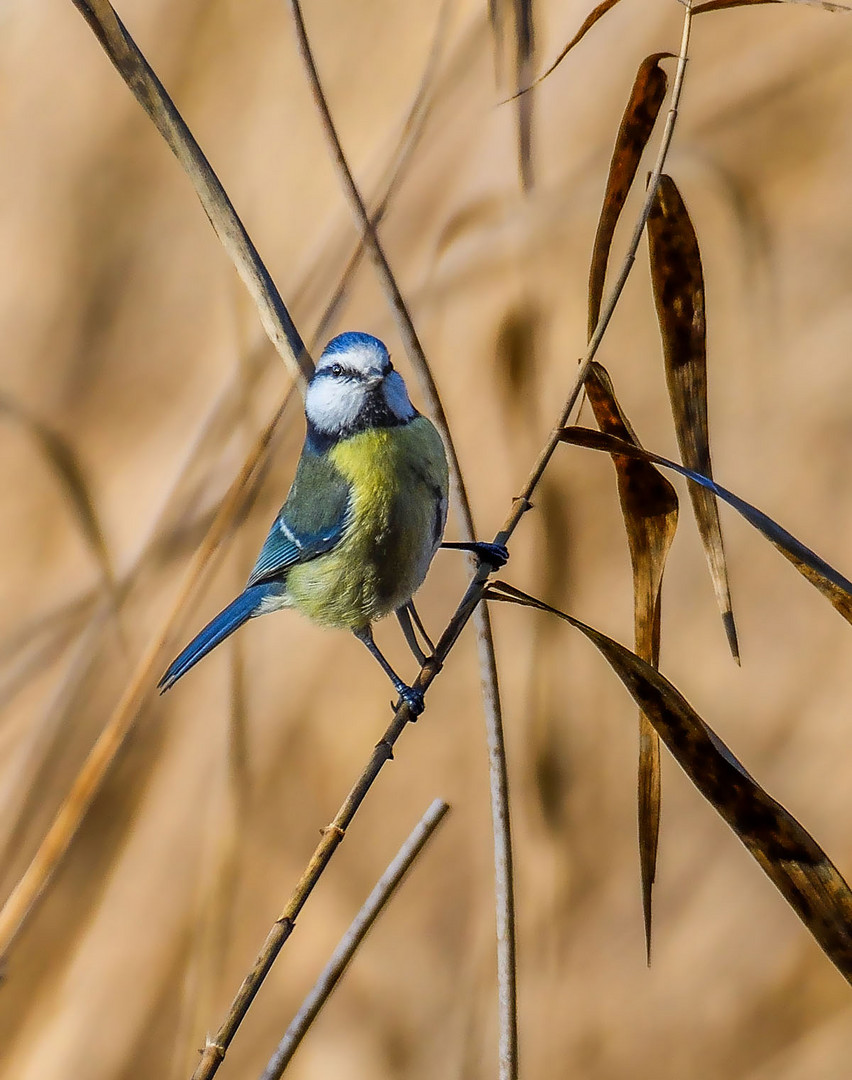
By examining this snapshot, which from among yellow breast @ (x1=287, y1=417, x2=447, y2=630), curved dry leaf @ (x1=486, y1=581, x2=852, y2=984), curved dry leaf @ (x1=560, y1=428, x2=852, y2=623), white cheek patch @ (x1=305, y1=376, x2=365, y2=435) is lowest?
curved dry leaf @ (x1=486, y1=581, x2=852, y2=984)

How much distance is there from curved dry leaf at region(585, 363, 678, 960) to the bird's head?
13 centimetres

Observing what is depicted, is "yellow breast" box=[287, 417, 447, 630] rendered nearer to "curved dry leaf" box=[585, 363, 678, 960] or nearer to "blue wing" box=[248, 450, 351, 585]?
"blue wing" box=[248, 450, 351, 585]

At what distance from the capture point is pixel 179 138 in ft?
1.58

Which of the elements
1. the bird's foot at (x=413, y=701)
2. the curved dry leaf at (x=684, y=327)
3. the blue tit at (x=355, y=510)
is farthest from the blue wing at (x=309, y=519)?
the curved dry leaf at (x=684, y=327)

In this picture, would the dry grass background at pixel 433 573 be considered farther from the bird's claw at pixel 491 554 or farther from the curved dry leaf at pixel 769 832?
the curved dry leaf at pixel 769 832

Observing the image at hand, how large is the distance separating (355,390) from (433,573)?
0.29m

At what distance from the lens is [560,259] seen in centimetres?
80

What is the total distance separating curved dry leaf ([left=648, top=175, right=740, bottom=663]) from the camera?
1.59 ft

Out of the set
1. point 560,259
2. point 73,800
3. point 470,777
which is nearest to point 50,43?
point 560,259

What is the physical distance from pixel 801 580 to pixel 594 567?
0.19m

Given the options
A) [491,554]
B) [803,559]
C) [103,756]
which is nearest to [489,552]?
[491,554]

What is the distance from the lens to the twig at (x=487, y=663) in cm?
51

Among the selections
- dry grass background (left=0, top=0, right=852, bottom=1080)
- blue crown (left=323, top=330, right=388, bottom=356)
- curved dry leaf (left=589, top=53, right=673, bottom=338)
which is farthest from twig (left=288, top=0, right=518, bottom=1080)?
dry grass background (left=0, top=0, right=852, bottom=1080)

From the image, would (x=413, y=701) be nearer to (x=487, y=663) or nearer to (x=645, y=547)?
(x=487, y=663)
